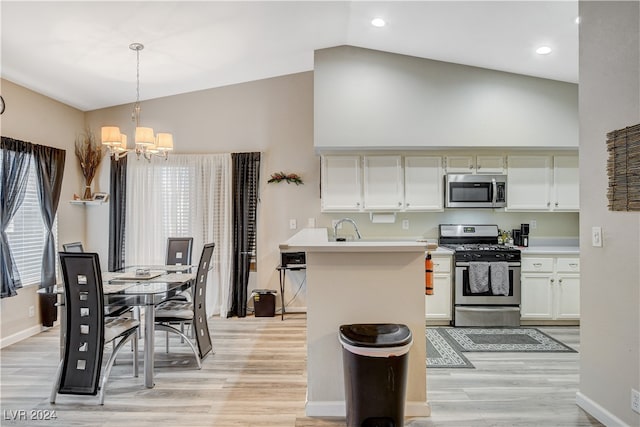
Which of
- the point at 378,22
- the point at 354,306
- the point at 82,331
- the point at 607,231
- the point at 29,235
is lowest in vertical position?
the point at 82,331

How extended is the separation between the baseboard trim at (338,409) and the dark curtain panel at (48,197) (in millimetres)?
3522

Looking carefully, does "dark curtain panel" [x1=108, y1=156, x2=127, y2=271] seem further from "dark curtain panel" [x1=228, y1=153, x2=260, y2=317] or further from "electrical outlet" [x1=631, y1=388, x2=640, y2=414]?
"electrical outlet" [x1=631, y1=388, x2=640, y2=414]

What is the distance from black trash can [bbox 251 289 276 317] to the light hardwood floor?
1.03m

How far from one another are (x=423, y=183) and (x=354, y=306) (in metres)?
2.59

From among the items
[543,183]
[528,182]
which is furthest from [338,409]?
[543,183]

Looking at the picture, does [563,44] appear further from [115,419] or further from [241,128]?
[115,419]

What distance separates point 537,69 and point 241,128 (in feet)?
11.9

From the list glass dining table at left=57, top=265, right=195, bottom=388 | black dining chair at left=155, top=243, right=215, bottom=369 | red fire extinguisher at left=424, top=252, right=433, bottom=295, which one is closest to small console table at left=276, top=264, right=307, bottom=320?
black dining chair at left=155, top=243, right=215, bottom=369

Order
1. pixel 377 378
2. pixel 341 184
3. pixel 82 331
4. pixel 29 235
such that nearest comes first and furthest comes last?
pixel 377 378
pixel 82 331
pixel 29 235
pixel 341 184

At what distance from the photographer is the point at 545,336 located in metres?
4.00

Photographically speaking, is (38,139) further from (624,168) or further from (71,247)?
(624,168)

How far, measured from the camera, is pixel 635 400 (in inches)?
82.0

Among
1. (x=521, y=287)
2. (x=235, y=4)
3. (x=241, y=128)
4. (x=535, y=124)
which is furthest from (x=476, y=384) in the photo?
(x=241, y=128)

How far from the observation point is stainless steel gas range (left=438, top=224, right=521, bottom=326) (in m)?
4.28
